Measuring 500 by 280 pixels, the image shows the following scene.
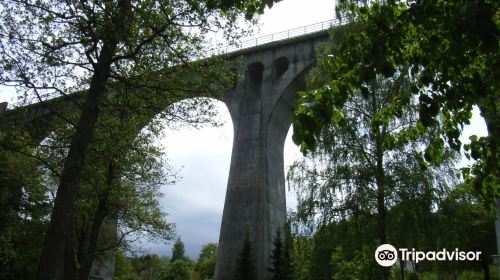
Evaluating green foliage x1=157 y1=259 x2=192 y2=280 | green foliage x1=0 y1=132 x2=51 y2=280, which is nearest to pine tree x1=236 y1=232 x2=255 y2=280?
green foliage x1=0 y1=132 x2=51 y2=280

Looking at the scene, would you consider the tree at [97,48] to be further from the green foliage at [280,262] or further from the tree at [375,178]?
the green foliage at [280,262]

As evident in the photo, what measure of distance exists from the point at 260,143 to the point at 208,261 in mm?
59072

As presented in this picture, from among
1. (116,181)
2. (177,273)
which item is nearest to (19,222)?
(116,181)

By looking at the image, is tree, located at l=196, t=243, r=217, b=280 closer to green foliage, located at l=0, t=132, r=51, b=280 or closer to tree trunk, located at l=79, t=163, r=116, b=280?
green foliage, located at l=0, t=132, r=51, b=280

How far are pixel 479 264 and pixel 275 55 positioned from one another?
2558cm

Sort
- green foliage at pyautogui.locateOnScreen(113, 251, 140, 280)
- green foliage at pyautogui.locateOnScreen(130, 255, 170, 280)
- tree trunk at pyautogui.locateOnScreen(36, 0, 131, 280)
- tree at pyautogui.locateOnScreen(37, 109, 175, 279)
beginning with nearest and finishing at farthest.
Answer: tree trunk at pyautogui.locateOnScreen(36, 0, 131, 280) < tree at pyautogui.locateOnScreen(37, 109, 175, 279) < green foliage at pyautogui.locateOnScreen(113, 251, 140, 280) < green foliage at pyautogui.locateOnScreen(130, 255, 170, 280)

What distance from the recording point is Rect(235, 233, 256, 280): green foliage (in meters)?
20.9

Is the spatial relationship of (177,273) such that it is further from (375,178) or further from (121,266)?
(375,178)

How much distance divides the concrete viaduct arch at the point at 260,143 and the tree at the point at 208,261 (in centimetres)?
5421

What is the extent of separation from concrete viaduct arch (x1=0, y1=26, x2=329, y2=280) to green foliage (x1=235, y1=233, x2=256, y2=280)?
0.59m

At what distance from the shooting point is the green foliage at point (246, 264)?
2091cm

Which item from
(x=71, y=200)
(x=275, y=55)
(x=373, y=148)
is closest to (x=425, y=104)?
(x=71, y=200)

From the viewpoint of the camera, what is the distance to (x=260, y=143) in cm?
2455

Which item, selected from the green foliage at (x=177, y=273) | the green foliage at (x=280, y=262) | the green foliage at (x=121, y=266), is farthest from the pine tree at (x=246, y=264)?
the green foliage at (x=177, y=273)
